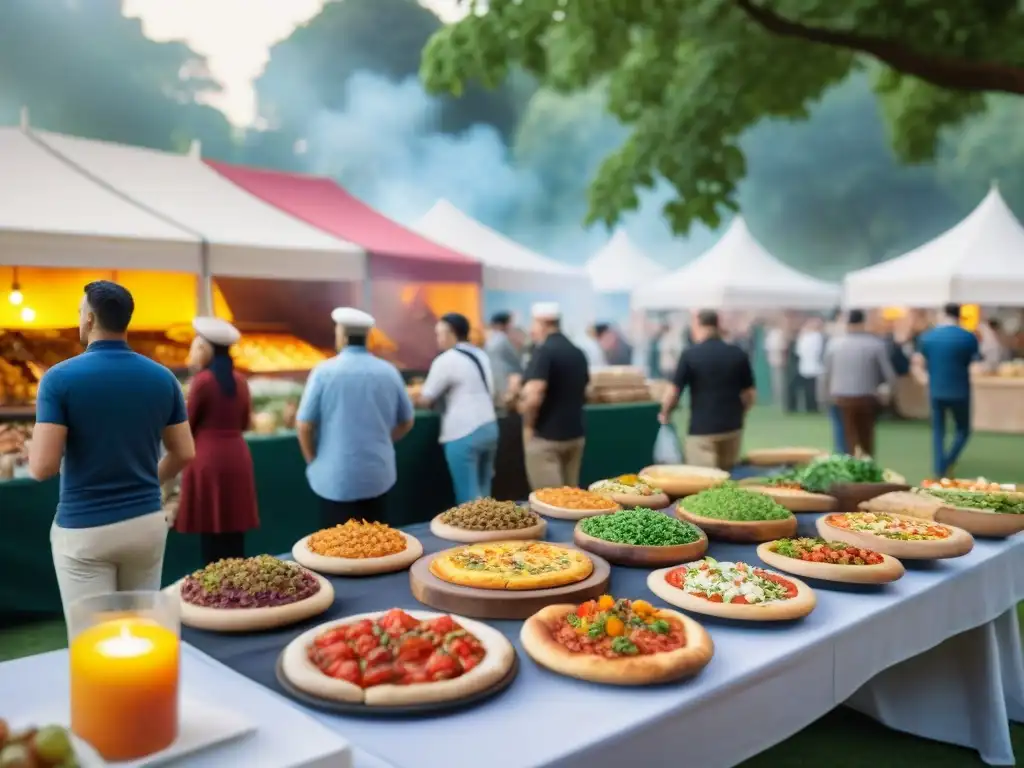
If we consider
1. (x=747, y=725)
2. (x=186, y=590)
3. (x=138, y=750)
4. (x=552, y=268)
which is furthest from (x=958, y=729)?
(x=552, y=268)

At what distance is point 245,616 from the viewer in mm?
1977

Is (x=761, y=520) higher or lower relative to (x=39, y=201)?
lower

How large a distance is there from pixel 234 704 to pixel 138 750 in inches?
10.2

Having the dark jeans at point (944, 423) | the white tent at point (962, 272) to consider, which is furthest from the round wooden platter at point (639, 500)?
the white tent at point (962, 272)

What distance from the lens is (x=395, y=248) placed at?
23.1ft

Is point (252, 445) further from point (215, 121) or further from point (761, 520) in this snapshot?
point (215, 121)

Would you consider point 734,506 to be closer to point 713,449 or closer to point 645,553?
point 645,553

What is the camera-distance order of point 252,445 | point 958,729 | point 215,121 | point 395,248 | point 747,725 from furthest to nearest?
point 215,121, point 395,248, point 252,445, point 958,729, point 747,725

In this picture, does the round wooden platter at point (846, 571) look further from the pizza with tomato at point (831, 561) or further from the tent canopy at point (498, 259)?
the tent canopy at point (498, 259)

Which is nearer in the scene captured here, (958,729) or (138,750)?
(138,750)

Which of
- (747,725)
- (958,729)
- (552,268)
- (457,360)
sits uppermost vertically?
(552,268)

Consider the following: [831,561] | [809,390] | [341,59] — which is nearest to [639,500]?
[831,561]

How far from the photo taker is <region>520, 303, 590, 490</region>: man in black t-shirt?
5105mm

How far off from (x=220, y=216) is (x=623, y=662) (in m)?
5.40
